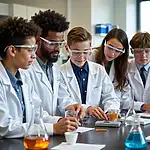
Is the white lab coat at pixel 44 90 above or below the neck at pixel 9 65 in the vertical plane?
below

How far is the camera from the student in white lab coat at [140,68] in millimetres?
2894

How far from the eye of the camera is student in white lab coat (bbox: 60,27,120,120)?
2490mm

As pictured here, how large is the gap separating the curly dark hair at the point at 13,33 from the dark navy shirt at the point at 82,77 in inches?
31.0

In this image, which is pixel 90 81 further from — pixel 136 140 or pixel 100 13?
pixel 100 13

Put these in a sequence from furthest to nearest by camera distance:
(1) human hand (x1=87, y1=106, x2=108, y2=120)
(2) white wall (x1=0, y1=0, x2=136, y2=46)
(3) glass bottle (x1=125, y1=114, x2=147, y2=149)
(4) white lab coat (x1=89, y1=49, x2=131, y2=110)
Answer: (2) white wall (x1=0, y1=0, x2=136, y2=46) → (4) white lab coat (x1=89, y1=49, x2=131, y2=110) → (1) human hand (x1=87, y1=106, x2=108, y2=120) → (3) glass bottle (x1=125, y1=114, x2=147, y2=149)

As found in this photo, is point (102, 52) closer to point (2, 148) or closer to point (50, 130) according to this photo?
point (50, 130)

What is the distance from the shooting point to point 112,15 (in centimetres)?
623

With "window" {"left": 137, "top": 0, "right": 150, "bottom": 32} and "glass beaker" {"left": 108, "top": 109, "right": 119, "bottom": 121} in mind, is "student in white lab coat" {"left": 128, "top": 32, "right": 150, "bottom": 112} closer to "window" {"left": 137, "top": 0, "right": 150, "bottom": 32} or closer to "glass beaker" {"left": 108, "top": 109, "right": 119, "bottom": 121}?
"glass beaker" {"left": 108, "top": 109, "right": 119, "bottom": 121}

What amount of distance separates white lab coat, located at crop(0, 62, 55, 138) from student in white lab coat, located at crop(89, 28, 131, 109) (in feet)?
3.20

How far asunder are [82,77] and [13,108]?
899mm

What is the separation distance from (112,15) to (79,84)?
3852 mm

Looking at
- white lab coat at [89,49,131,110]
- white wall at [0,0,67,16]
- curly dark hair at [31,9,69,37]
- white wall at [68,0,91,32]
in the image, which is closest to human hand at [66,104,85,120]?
curly dark hair at [31,9,69,37]

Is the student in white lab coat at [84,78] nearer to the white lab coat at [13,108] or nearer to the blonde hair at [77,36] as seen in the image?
the blonde hair at [77,36]

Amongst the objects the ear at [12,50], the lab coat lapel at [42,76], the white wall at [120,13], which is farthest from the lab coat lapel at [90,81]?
the white wall at [120,13]
